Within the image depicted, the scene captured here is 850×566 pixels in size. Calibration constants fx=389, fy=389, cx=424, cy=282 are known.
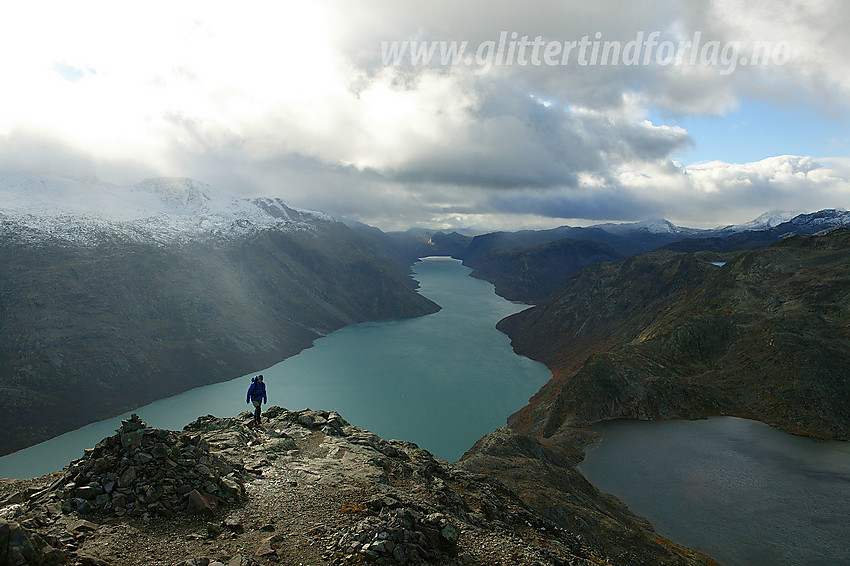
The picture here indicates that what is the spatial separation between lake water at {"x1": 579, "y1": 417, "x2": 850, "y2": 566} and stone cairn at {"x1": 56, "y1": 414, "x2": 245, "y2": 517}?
4819 centimetres

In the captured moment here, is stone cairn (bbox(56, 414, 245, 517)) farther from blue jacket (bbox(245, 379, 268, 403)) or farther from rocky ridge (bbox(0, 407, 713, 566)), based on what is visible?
blue jacket (bbox(245, 379, 268, 403))

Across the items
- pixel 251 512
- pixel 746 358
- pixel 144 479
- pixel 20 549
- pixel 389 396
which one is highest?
pixel 20 549

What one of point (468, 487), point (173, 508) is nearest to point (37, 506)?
point (173, 508)

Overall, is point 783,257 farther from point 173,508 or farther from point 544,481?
point 173,508

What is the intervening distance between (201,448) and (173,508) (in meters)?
3.81

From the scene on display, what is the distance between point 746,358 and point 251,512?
Answer: 344 ft

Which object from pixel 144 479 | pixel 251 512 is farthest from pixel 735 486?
pixel 144 479

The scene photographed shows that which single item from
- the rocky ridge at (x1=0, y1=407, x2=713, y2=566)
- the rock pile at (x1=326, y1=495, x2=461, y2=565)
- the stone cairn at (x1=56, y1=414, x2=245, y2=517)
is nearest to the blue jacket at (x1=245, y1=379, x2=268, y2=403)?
the rocky ridge at (x1=0, y1=407, x2=713, y2=566)

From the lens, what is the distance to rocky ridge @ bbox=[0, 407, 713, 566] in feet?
43.1

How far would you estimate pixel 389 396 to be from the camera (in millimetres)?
131500

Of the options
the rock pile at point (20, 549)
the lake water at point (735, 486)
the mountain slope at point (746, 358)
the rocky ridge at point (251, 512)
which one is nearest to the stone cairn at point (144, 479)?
the rocky ridge at point (251, 512)

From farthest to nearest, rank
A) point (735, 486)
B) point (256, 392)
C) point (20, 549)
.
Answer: point (735, 486), point (256, 392), point (20, 549)

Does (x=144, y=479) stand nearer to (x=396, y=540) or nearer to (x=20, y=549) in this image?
(x=20, y=549)

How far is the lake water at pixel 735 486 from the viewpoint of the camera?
135 ft
